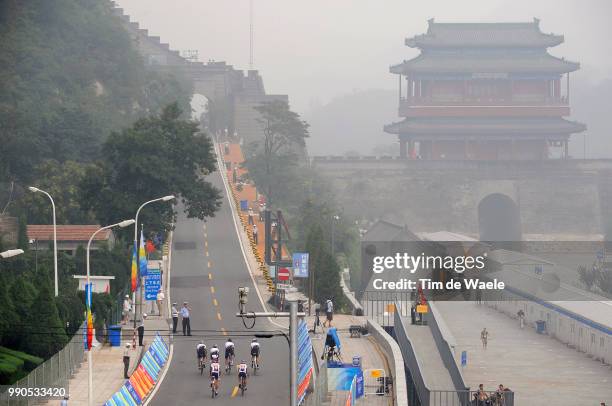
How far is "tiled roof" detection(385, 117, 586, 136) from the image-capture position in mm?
143000

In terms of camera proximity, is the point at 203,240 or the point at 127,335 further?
the point at 203,240

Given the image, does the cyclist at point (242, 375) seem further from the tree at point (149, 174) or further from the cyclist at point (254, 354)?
the tree at point (149, 174)

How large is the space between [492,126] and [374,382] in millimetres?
94286

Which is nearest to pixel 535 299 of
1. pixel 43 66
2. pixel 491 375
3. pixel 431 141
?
pixel 491 375

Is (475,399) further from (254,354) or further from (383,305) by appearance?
(383,305)

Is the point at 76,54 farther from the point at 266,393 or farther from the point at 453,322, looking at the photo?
the point at 266,393

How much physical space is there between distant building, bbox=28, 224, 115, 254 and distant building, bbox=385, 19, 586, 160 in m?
68.0

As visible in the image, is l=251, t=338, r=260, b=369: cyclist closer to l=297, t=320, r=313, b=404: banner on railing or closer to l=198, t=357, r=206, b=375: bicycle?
l=198, t=357, r=206, b=375: bicycle

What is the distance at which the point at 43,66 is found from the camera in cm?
11388

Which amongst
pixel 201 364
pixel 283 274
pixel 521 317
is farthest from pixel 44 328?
pixel 521 317

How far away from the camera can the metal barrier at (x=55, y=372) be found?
40.5m

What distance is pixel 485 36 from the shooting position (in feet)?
487

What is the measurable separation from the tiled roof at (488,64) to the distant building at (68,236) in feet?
228

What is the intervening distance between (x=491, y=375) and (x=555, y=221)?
70925mm
